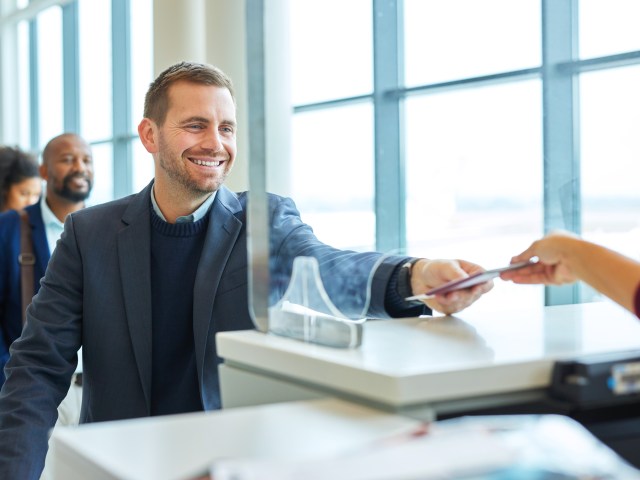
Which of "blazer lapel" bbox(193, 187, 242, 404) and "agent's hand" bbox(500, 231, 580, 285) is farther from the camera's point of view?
"blazer lapel" bbox(193, 187, 242, 404)

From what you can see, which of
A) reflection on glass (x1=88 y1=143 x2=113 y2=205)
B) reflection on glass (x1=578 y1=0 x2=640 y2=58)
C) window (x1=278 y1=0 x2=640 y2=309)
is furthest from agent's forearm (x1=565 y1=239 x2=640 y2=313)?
reflection on glass (x1=88 y1=143 x2=113 y2=205)

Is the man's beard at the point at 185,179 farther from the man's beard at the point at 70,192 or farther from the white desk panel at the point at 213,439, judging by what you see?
the man's beard at the point at 70,192

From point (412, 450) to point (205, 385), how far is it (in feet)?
4.70

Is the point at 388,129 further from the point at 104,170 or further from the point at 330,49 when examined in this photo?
the point at 104,170

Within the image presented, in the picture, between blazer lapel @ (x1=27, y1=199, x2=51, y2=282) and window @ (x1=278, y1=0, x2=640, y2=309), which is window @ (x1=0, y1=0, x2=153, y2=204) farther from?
blazer lapel @ (x1=27, y1=199, x2=51, y2=282)

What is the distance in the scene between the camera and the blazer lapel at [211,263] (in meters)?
2.29

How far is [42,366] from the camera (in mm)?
2234

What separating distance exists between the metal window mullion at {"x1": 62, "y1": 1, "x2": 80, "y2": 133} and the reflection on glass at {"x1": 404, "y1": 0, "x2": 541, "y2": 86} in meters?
7.14

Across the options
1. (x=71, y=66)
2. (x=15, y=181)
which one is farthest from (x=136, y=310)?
(x=71, y=66)

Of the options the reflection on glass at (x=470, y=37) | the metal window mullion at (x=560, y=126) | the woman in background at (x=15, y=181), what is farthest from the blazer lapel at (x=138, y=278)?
the woman in background at (x=15, y=181)

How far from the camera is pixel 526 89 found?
4348 mm

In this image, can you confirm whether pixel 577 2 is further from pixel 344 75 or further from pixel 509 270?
pixel 509 270

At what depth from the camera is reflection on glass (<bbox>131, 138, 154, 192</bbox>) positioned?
1020 cm

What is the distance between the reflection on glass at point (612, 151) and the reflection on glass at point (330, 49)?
3.32 feet
